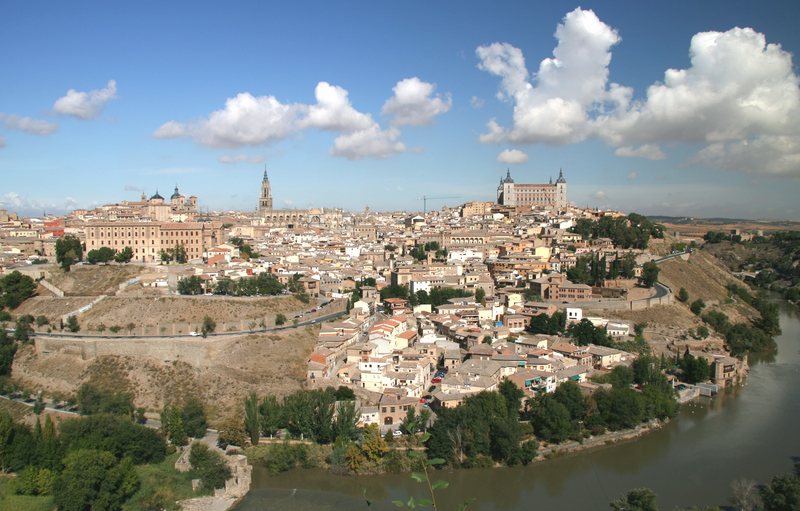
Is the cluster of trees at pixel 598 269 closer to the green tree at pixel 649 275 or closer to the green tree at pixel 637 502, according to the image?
the green tree at pixel 649 275

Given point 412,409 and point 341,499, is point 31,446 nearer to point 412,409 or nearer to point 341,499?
point 341,499

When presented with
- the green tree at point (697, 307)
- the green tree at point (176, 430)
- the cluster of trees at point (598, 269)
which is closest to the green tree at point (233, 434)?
the green tree at point (176, 430)

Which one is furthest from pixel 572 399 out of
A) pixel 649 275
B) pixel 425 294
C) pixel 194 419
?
pixel 649 275

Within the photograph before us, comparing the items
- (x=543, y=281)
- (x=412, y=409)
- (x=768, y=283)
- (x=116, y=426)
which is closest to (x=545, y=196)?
(x=768, y=283)

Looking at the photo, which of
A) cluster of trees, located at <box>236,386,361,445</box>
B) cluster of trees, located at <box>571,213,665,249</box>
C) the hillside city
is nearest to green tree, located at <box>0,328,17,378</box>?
the hillside city

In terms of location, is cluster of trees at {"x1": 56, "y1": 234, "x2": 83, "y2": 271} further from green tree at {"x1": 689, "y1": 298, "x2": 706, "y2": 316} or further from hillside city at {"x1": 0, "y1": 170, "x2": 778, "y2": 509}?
green tree at {"x1": 689, "y1": 298, "x2": 706, "y2": 316}
